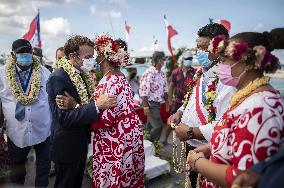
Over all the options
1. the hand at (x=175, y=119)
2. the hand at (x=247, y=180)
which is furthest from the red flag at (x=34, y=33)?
the hand at (x=247, y=180)

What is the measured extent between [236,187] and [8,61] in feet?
11.8

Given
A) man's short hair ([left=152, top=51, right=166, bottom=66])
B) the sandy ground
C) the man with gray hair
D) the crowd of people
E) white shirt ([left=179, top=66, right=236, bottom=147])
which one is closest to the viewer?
the crowd of people

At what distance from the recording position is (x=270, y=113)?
5.13 feet

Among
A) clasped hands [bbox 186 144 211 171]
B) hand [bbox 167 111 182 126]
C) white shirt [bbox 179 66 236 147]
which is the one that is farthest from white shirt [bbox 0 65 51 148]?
clasped hands [bbox 186 144 211 171]

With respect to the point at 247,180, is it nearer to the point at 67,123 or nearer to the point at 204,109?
the point at 204,109

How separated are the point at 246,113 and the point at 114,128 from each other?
1.86 meters

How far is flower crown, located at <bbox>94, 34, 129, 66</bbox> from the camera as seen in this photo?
3.28 m

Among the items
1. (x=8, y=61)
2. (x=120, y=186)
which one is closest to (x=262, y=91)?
(x=120, y=186)

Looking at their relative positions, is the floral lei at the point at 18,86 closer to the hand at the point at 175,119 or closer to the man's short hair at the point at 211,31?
the hand at the point at 175,119

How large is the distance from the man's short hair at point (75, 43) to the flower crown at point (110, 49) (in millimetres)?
115

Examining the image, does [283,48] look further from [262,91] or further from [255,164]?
[255,164]

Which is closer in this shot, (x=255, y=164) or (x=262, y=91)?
(x=255, y=164)

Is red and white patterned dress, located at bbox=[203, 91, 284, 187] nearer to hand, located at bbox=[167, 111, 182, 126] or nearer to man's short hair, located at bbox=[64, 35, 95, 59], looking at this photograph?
hand, located at bbox=[167, 111, 182, 126]

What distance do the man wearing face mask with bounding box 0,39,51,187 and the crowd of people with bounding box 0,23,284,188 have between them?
13 millimetres
